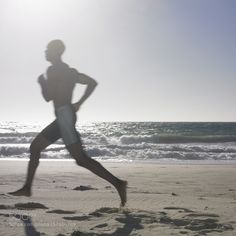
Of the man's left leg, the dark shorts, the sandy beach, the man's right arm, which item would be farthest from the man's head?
the sandy beach

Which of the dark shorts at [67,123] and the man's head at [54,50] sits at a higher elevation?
the man's head at [54,50]

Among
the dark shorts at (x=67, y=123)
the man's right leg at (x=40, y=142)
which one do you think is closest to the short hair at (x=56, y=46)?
the dark shorts at (x=67, y=123)

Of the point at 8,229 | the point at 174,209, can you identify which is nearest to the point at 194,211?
the point at 174,209

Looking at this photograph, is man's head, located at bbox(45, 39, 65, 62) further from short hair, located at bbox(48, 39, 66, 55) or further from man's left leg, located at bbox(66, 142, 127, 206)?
man's left leg, located at bbox(66, 142, 127, 206)

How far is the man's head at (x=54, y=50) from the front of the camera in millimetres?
4406

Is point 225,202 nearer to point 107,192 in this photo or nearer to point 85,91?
point 107,192

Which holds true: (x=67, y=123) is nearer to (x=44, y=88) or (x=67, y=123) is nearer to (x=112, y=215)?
(x=44, y=88)

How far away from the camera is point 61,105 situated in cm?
427

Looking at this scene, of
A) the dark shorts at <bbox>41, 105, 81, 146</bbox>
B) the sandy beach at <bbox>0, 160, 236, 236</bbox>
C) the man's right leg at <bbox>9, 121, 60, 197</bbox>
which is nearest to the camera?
the sandy beach at <bbox>0, 160, 236, 236</bbox>

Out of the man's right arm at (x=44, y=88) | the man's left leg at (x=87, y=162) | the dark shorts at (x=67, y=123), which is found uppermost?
the man's right arm at (x=44, y=88)

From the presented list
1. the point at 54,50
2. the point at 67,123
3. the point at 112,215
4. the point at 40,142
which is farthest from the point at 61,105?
the point at 112,215

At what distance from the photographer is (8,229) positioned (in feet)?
11.8

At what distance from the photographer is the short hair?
14.5 ft

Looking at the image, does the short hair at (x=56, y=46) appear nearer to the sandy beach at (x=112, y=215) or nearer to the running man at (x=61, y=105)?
the running man at (x=61, y=105)
